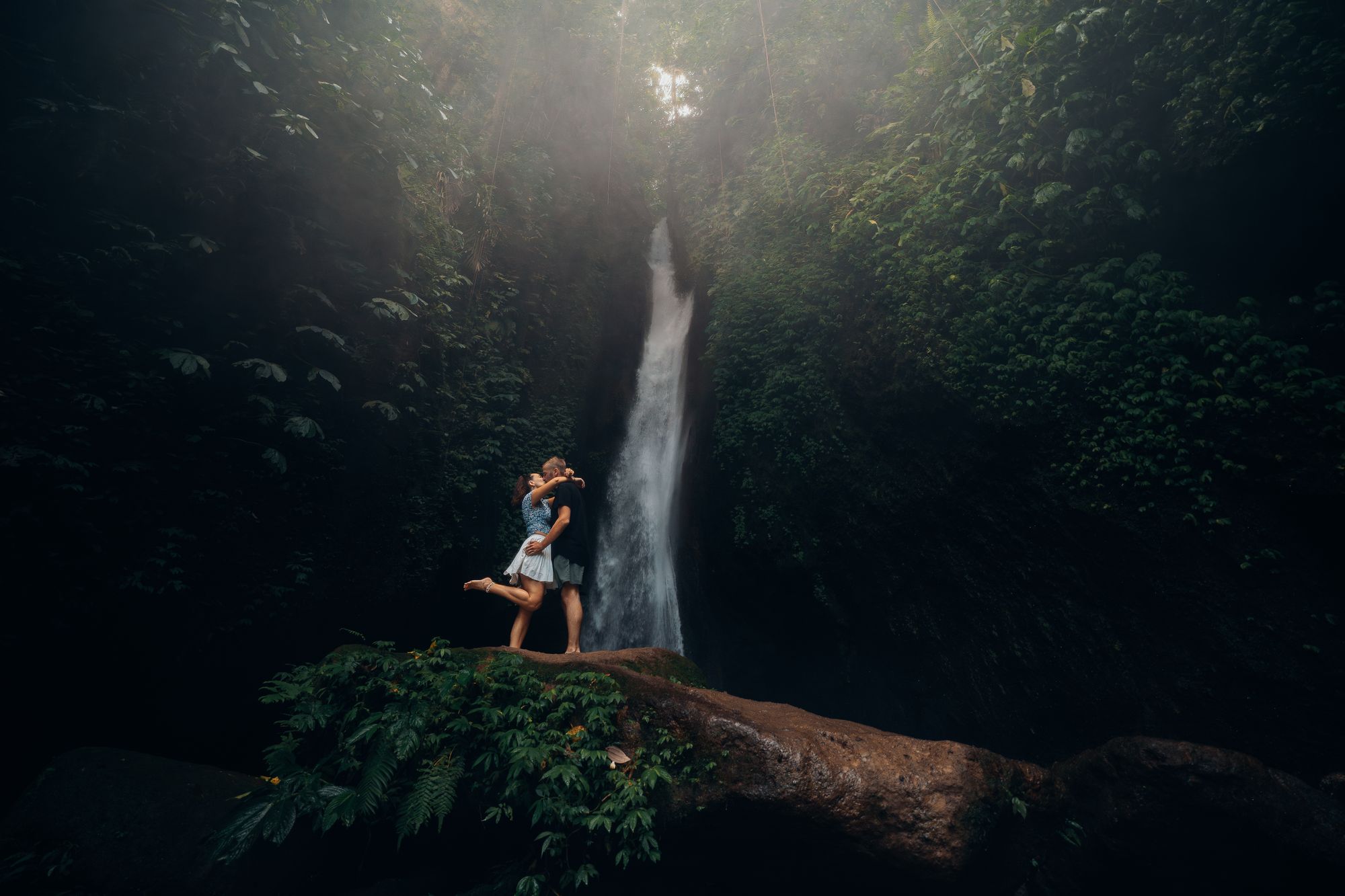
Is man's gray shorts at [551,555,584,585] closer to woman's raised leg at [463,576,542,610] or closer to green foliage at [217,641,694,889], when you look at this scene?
woman's raised leg at [463,576,542,610]

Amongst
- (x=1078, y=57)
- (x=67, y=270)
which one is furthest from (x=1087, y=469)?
(x=67, y=270)

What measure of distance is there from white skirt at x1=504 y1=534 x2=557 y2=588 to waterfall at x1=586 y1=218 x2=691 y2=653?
340 centimetres

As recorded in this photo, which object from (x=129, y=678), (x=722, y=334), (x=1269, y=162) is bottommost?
(x=129, y=678)

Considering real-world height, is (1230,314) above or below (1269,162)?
below

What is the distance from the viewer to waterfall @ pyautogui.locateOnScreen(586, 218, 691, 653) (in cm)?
927

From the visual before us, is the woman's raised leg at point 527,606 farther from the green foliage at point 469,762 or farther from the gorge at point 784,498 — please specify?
the green foliage at point 469,762

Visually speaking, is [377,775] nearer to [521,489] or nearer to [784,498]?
[521,489]

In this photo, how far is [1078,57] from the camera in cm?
488

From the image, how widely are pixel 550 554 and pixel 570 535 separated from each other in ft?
1.07

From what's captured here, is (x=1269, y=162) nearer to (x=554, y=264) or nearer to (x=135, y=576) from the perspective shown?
(x=135, y=576)

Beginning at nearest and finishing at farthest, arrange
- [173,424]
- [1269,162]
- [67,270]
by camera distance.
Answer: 1. [1269,162]
2. [67,270]
3. [173,424]

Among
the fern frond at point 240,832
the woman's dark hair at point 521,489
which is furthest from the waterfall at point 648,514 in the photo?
the fern frond at point 240,832

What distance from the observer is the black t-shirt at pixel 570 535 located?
6.33 m

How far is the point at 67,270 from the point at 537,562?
496 centimetres
